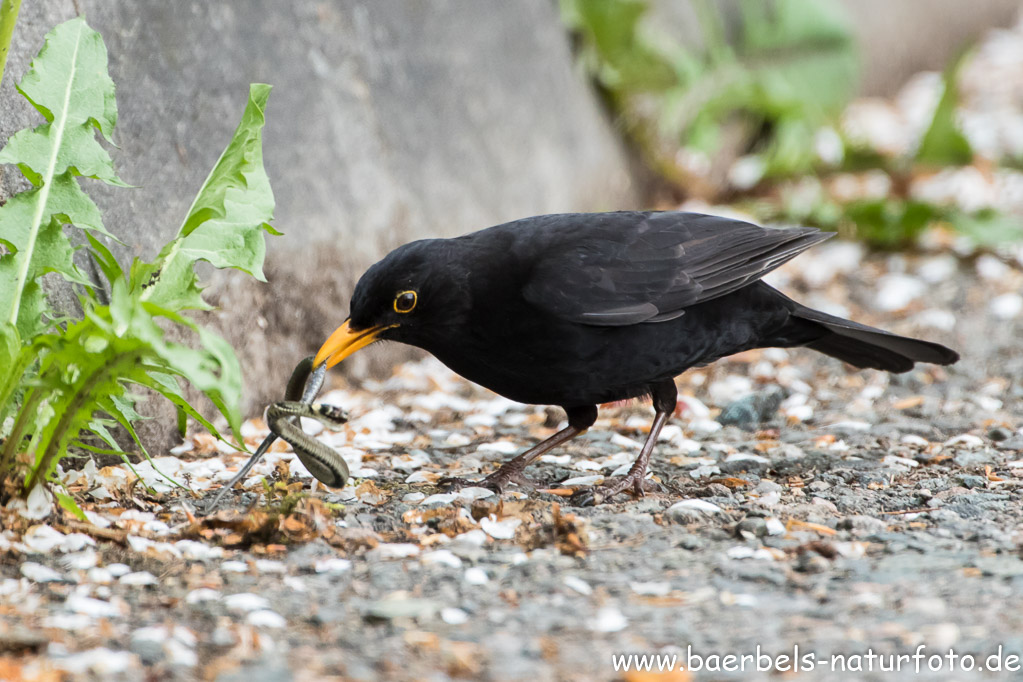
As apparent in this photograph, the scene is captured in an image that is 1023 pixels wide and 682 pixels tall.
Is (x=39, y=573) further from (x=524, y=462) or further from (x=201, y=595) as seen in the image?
(x=524, y=462)

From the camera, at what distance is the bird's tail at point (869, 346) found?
14.5ft

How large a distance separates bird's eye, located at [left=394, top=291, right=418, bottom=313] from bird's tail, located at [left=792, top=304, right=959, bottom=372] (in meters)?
1.63

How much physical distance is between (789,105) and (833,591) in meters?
6.67

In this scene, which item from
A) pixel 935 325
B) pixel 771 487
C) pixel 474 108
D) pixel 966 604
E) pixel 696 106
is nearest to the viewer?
pixel 966 604

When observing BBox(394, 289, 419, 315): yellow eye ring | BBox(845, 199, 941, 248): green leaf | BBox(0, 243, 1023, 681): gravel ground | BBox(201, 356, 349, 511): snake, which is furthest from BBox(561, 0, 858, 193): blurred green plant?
BBox(201, 356, 349, 511): snake

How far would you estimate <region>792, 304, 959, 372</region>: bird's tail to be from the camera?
174 inches

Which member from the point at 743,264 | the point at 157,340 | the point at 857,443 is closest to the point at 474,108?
the point at 743,264

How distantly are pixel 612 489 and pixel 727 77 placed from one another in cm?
598

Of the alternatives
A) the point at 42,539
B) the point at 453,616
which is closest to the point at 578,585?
the point at 453,616

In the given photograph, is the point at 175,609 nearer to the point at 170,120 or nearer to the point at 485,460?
the point at 485,460

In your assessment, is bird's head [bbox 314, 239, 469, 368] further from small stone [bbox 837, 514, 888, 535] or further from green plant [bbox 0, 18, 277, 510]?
small stone [bbox 837, 514, 888, 535]

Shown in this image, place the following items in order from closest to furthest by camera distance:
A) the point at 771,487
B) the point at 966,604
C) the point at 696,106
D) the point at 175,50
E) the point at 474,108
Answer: the point at 966,604
the point at 771,487
the point at 175,50
the point at 474,108
the point at 696,106

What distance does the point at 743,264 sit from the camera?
13.9ft

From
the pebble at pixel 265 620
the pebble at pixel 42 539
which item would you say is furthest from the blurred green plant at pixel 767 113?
the pebble at pixel 265 620
